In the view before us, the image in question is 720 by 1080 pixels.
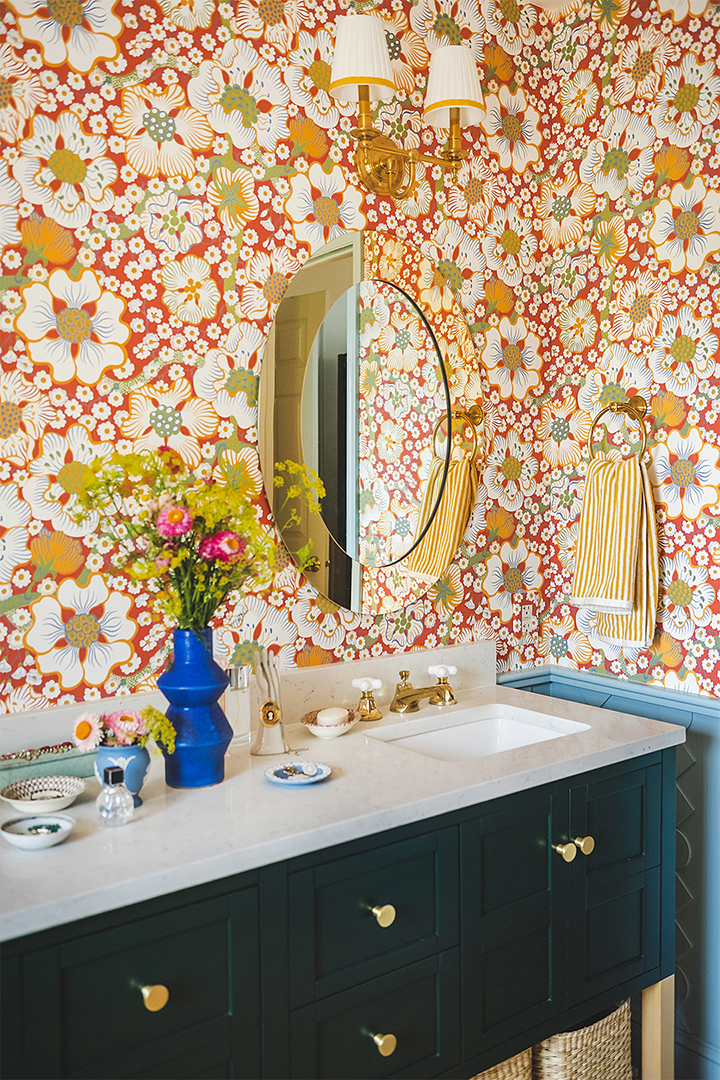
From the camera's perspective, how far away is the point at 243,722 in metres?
1.70

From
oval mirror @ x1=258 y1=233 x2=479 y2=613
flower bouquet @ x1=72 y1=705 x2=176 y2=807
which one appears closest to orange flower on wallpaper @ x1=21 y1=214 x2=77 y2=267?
oval mirror @ x1=258 y1=233 x2=479 y2=613

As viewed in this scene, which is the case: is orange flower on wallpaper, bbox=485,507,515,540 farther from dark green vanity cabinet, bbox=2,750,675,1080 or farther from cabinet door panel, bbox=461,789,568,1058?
cabinet door panel, bbox=461,789,568,1058

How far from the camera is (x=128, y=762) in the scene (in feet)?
4.59

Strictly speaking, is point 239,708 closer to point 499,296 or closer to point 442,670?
point 442,670

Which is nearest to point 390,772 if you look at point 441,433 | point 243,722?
point 243,722

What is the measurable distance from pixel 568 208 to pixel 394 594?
4.07 feet

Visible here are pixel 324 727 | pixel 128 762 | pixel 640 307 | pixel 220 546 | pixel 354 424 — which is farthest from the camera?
pixel 640 307

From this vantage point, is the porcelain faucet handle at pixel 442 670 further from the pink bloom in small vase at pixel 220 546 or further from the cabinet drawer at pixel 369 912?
the pink bloom in small vase at pixel 220 546

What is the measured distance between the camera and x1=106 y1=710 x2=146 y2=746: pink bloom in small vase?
142cm

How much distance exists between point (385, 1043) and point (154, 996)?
1.50 feet

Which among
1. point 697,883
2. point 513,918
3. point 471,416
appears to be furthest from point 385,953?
point 471,416

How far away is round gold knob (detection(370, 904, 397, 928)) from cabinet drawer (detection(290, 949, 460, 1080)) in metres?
0.09

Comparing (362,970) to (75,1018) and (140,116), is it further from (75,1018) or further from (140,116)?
(140,116)

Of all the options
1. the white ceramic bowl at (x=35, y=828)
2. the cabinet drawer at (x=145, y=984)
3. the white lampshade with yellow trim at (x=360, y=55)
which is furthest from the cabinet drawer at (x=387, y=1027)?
the white lampshade with yellow trim at (x=360, y=55)
